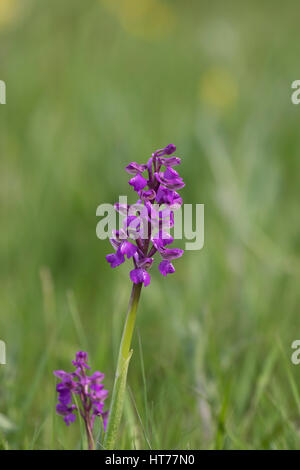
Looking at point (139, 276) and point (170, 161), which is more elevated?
point (170, 161)

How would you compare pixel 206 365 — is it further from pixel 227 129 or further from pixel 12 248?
pixel 227 129

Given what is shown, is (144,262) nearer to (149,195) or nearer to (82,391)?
(149,195)

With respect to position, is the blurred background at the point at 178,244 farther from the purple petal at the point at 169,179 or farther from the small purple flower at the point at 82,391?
the purple petal at the point at 169,179

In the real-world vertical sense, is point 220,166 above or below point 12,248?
above

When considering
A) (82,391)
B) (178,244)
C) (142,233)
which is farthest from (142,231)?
(178,244)

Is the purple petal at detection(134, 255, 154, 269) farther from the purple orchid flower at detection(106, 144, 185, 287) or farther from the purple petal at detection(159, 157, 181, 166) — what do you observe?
the purple petal at detection(159, 157, 181, 166)

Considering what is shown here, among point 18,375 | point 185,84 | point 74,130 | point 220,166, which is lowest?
point 18,375

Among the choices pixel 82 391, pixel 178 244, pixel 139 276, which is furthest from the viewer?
pixel 178 244
